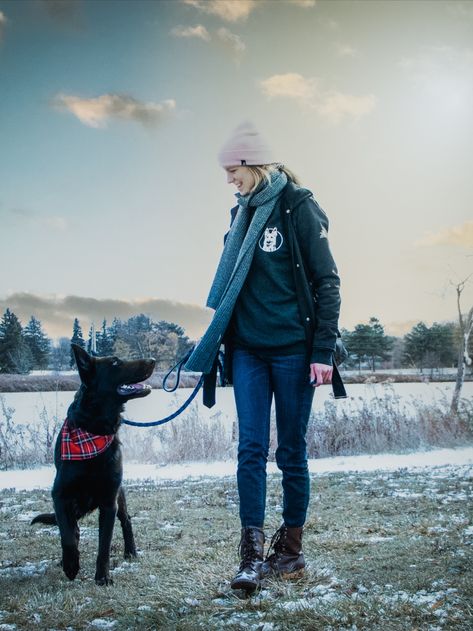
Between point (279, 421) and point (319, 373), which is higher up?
point (319, 373)

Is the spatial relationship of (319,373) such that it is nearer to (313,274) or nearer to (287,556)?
(313,274)

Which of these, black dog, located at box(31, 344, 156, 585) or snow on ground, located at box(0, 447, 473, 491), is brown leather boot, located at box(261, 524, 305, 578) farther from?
snow on ground, located at box(0, 447, 473, 491)

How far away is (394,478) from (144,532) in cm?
340

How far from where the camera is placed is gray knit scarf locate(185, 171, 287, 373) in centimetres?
308

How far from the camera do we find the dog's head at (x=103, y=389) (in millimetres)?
3615

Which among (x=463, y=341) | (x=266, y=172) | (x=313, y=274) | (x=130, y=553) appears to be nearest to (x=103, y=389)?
(x=130, y=553)

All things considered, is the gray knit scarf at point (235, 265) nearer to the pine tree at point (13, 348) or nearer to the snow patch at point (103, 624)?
the snow patch at point (103, 624)

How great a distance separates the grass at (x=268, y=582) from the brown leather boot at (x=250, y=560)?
0.22ft

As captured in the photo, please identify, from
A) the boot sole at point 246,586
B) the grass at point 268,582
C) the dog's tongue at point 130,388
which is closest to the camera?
the grass at point 268,582

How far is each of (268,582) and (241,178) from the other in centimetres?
191

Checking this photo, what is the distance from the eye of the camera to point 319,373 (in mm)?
2930

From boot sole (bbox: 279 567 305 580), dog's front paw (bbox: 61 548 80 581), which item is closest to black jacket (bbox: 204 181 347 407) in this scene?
boot sole (bbox: 279 567 305 580)

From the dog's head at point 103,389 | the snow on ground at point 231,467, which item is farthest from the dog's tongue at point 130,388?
the snow on ground at point 231,467

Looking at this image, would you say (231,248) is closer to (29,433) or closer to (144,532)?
(144,532)
